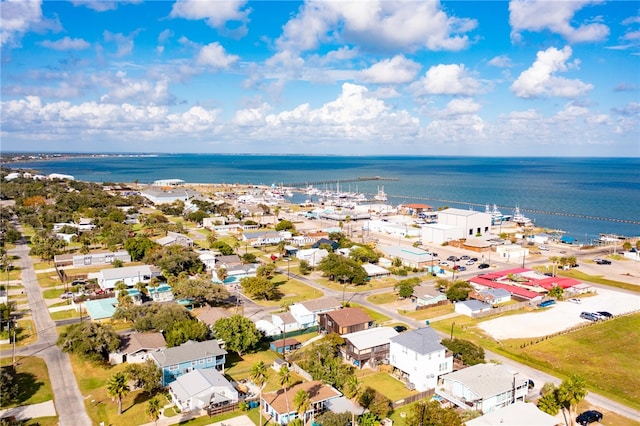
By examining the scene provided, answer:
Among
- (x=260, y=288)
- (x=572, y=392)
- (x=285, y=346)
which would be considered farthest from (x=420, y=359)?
(x=260, y=288)

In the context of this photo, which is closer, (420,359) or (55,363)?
(420,359)

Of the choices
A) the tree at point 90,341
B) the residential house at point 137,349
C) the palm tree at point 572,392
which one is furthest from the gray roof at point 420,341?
the tree at point 90,341

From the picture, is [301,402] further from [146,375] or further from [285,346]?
[285,346]

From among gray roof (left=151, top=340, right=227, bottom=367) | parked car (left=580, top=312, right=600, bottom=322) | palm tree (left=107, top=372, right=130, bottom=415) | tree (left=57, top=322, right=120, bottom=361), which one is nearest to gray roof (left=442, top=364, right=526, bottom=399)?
gray roof (left=151, top=340, right=227, bottom=367)

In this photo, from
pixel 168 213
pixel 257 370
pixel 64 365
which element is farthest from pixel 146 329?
pixel 168 213

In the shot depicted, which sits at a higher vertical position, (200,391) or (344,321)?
(344,321)

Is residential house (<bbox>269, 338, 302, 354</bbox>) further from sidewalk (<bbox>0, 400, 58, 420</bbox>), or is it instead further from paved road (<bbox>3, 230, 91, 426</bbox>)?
sidewalk (<bbox>0, 400, 58, 420</bbox>)
